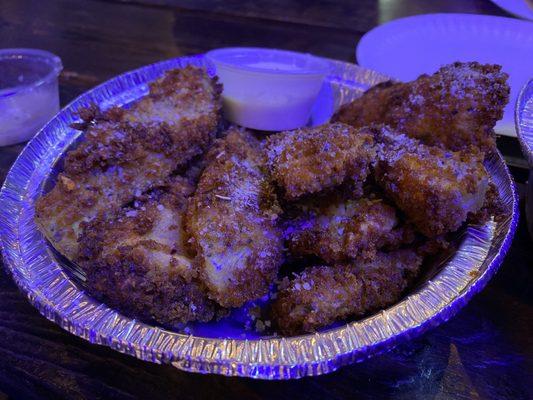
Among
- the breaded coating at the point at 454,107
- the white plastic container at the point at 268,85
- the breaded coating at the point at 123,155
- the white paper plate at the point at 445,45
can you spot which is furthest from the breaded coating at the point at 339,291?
the white paper plate at the point at 445,45

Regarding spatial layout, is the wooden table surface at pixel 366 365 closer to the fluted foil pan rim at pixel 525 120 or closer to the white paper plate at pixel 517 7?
the fluted foil pan rim at pixel 525 120

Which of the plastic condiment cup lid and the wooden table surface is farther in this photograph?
the plastic condiment cup lid

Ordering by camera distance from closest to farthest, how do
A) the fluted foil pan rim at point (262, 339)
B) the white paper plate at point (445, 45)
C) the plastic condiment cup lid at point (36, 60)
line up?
the fluted foil pan rim at point (262, 339) < the plastic condiment cup lid at point (36, 60) < the white paper plate at point (445, 45)

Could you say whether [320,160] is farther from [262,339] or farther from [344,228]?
[262,339]

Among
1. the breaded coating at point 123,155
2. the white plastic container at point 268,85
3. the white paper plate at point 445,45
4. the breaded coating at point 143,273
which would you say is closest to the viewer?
the breaded coating at point 143,273

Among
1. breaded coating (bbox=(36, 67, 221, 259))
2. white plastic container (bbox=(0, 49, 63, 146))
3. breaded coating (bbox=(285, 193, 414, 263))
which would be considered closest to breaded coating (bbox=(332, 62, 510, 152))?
breaded coating (bbox=(285, 193, 414, 263))

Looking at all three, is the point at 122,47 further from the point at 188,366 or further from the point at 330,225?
the point at 188,366

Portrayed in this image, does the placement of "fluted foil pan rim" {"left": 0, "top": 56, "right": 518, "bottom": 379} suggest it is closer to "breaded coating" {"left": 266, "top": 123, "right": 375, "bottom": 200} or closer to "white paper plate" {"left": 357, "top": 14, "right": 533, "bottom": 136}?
"breaded coating" {"left": 266, "top": 123, "right": 375, "bottom": 200}
